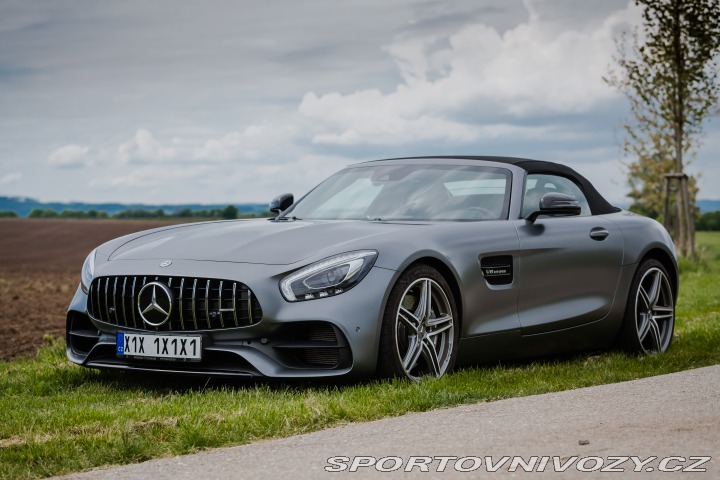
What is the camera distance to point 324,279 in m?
6.25

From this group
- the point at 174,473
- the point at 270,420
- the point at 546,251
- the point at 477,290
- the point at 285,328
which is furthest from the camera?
the point at 546,251

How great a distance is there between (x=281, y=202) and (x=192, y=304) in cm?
246

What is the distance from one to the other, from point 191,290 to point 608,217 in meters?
3.58

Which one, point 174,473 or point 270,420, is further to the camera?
point 270,420

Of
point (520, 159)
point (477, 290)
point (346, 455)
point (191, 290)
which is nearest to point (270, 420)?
point (346, 455)

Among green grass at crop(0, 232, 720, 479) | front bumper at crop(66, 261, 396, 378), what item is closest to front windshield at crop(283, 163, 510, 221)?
green grass at crop(0, 232, 720, 479)

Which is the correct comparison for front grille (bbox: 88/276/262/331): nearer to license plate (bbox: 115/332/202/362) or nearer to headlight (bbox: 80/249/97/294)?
license plate (bbox: 115/332/202/362)

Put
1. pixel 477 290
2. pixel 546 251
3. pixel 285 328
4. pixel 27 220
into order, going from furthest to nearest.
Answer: pixel 27 220 < pixel 546 251 < pixel 477 290 < pixel 285 328

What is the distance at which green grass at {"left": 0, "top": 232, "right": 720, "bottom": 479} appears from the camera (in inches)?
195

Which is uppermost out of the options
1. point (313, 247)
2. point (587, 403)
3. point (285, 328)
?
point (313, 247)

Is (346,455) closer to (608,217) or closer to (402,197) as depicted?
(402,197)

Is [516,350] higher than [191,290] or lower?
lower

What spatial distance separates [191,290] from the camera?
6.45m

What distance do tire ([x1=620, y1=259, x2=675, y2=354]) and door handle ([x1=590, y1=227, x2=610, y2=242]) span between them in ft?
1.66
